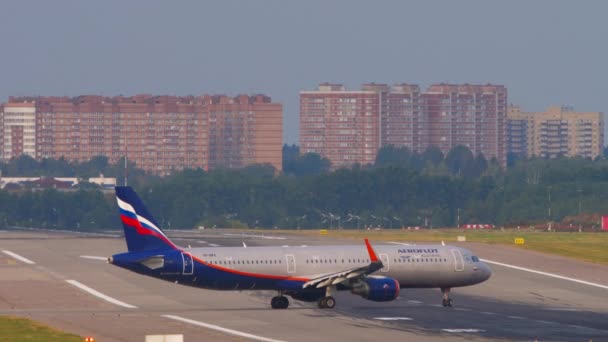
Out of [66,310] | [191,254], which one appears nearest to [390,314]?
[191,254]

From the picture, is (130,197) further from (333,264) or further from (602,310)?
(602,310)

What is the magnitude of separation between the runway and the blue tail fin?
11.9 ft

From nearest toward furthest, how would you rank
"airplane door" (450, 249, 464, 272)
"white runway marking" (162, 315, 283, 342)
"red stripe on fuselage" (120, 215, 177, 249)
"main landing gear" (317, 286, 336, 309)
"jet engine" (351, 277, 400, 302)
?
"white runway marking" (162, 315, 283, 342) < "red stripe on fuselage" (120, 215, 177, 249) < "jet engine" (351, 277, 400, 302) < "main landing gear" (317, 286, 336, 309) < "airplane door" (450, 249, 464, 272)

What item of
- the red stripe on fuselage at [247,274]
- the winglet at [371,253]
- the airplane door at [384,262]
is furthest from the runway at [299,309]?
the winglet at [371,253]

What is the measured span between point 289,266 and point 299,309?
2.77 meters

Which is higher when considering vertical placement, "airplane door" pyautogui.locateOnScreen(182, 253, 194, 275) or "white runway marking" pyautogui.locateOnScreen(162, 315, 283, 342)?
"airplane door" pyautogui.locateOnScreen(182, 253, 194, 275)

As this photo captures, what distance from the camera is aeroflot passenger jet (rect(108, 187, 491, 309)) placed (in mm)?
75312

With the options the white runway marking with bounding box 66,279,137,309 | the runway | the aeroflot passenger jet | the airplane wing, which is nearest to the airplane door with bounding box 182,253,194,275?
the aeroflot passenger jet

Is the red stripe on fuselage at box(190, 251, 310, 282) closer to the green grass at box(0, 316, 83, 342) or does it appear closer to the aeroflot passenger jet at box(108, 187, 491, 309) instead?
the aeroflot passenger jet at box(108, 187, 491, 309)

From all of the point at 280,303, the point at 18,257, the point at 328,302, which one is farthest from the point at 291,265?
the point at 18,257

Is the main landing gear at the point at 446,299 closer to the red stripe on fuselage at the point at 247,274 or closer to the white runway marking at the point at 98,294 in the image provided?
the red stripe on fuselage at the point at 247,274

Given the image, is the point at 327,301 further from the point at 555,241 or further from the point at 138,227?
the point at 555,241

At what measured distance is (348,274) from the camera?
3014 inches

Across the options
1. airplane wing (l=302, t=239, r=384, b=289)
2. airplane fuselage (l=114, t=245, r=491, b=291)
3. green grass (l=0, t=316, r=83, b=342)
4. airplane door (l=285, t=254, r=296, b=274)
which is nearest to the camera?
green grass (l=0, t=316, r=83, b=342)
